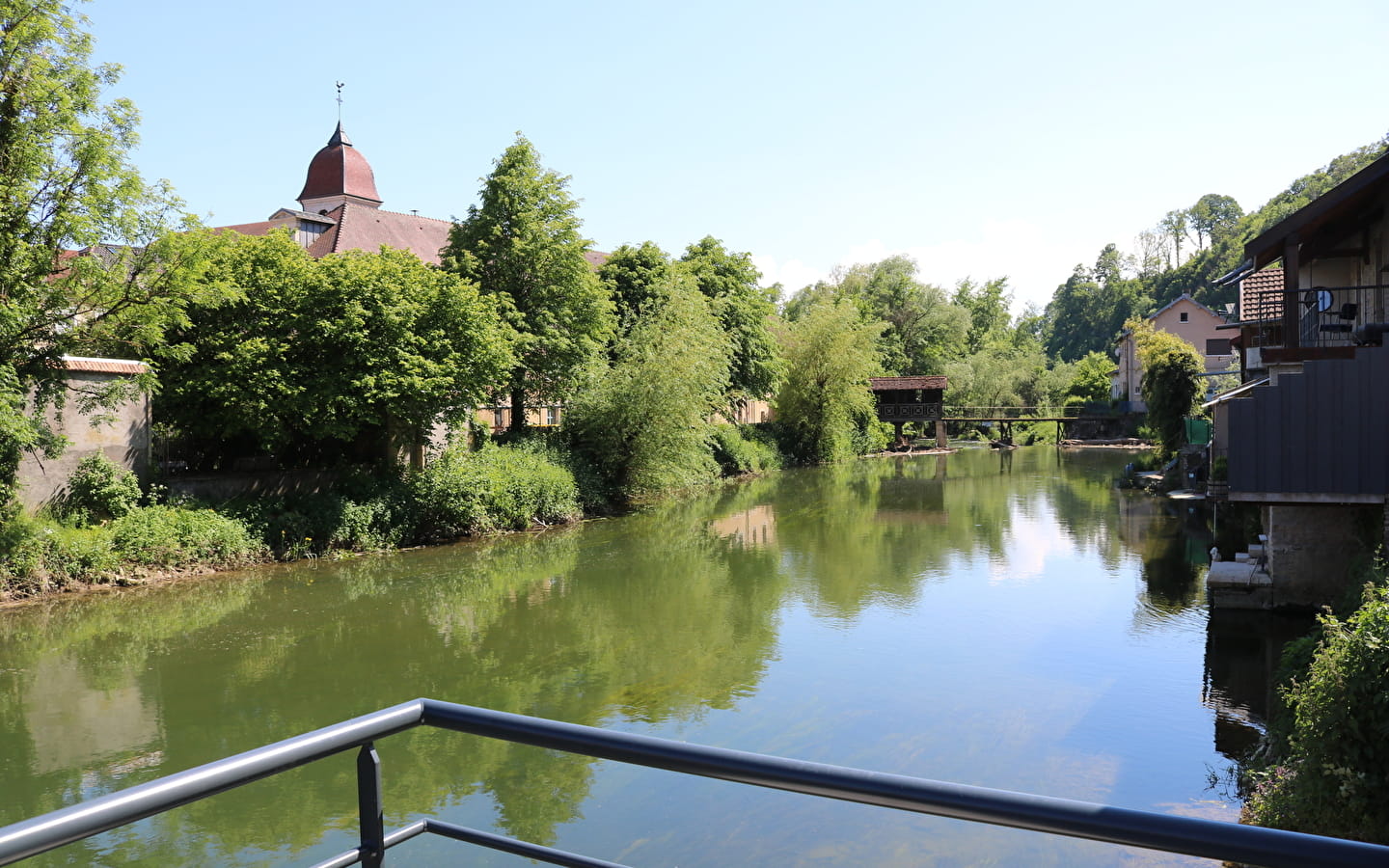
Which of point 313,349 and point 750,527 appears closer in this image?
point 313,349

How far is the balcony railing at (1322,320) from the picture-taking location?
12469mm

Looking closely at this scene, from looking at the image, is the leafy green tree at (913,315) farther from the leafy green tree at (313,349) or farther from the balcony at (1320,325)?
the balcony at (1320,325)

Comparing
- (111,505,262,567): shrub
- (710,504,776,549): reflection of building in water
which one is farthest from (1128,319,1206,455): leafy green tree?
(111,505,262,567): shrub

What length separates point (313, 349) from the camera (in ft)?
63.9

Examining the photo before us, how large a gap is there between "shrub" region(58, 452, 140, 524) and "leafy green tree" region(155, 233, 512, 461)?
7.45ft

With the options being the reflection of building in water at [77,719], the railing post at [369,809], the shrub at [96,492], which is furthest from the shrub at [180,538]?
the railing post at [369,809]

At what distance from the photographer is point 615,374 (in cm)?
2750

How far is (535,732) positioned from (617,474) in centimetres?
2581

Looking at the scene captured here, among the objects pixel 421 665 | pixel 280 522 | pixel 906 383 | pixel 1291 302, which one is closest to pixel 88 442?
pixel 280 522

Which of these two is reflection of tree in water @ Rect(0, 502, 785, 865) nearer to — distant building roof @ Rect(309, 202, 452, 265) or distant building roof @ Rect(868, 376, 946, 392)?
distant building roof @ Rect(309, 202, 452, 265)

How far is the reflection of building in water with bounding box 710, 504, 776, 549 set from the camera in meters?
22.5

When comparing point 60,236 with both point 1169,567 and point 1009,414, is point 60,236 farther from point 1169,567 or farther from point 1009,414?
point 1009,414

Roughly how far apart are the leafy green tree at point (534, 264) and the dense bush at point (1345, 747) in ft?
69.9

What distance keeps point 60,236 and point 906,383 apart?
4282cm
